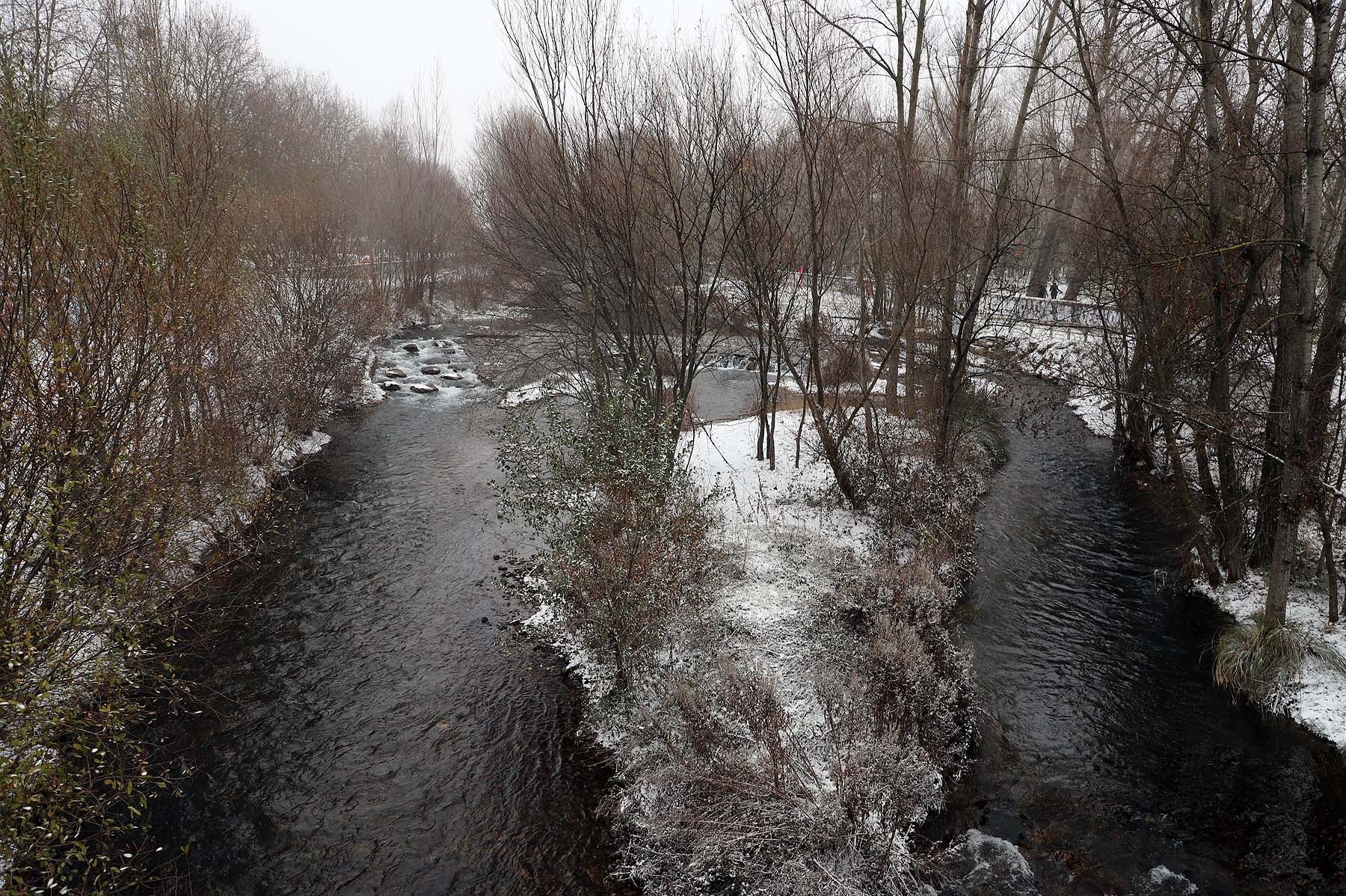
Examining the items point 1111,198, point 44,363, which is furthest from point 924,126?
point 44,363

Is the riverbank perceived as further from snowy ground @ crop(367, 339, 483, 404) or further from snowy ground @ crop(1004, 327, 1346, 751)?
snowy ground @ crop(367, 339, 483, 404)

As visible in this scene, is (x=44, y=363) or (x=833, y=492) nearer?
(x=44, y=363)

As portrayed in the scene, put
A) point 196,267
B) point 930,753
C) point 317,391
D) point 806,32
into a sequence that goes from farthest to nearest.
A: point 317,391 < point 806,32 < point 196,267 < point 930,753

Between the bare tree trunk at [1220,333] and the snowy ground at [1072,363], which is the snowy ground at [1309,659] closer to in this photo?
the bare tree trunk at [1220,333]

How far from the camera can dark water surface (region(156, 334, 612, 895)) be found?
6.93 metres

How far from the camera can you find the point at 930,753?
7.93 metres

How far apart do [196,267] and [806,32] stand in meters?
10.6

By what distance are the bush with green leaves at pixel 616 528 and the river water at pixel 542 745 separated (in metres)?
1.37

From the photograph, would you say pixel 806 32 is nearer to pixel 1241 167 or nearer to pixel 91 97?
pixel 1241 167

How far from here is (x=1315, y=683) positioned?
8.86 meters

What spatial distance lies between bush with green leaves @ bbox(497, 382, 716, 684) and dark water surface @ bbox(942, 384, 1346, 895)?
4.14 meters

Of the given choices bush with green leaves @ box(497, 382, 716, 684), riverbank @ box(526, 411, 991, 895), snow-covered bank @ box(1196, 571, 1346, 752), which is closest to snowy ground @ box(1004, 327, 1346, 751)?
snow-covered bank @ box(1196, 571, 1346, 752)

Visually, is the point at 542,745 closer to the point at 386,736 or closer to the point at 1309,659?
the point at 386,736

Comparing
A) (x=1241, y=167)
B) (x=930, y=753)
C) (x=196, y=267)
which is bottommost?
(x=930, y=753)
